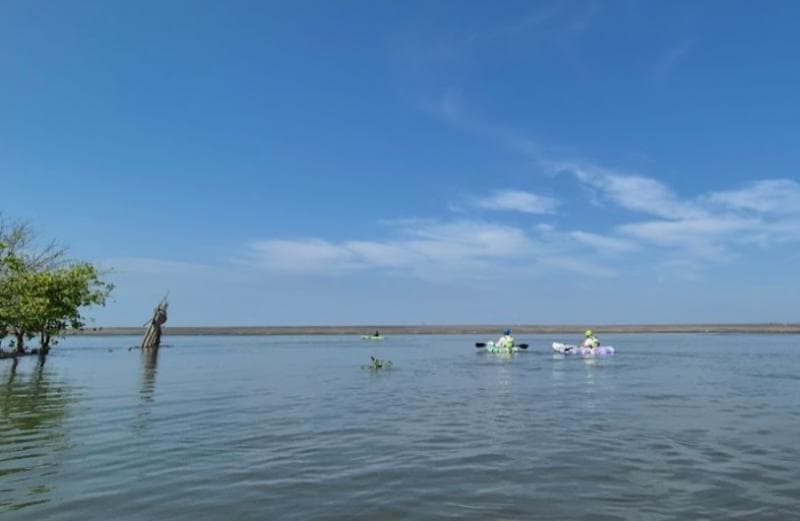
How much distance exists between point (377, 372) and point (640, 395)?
1713 centimetres

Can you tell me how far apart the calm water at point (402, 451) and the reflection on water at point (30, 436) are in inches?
2.8

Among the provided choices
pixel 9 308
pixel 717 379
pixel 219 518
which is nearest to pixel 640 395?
pixel 717 379

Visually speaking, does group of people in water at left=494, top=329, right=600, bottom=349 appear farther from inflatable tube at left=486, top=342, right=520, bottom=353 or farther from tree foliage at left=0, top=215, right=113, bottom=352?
tree foliage at left=0, top=215, right=113, bottom=352

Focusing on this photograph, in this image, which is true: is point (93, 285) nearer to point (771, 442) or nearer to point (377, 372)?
point (377, 372)

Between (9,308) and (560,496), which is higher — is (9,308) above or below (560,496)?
above

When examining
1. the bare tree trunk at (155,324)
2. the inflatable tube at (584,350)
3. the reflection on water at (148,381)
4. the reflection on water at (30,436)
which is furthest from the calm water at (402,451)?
the bare tree trunk at (155,324)

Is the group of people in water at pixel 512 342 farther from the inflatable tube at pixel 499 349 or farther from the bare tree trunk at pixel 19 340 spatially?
the bare tree trunk at pixel 19 340

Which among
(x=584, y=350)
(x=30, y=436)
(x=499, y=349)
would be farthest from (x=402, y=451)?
(x=499, y=349)

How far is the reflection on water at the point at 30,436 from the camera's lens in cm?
1140

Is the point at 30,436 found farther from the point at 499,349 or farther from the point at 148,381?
the point at 499,349

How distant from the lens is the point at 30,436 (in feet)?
56.0

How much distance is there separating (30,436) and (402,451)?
10.5m

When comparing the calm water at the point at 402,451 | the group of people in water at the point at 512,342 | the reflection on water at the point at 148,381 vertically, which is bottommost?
the calm water at the point at 402,451

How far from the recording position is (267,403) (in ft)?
81.0
